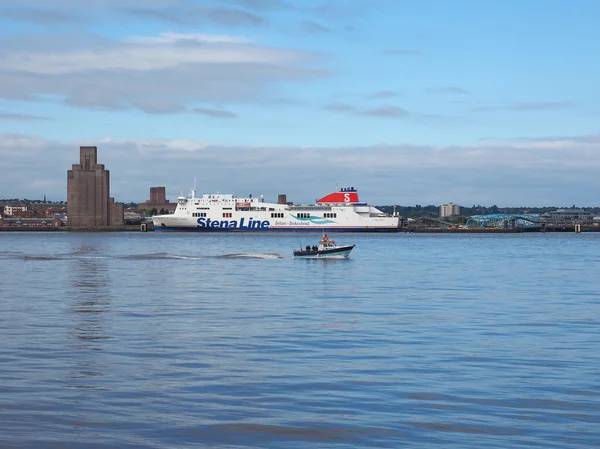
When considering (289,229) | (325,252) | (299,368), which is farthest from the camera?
(289,229)

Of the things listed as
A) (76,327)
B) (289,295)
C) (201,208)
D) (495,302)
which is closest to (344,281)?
(289,295)

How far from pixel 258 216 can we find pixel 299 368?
530 ft

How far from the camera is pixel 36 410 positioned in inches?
632

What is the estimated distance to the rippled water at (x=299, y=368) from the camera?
14.8m

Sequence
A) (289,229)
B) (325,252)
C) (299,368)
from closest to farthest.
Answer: (299,368), (325,252), (289,229)

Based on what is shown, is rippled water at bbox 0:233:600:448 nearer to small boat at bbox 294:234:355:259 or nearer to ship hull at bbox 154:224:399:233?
small boat at bbox 294:234:355:259

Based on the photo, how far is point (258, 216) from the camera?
18200 centimetres

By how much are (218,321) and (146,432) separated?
52.4 feet

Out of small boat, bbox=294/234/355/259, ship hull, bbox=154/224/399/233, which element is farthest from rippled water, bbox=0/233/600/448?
ship hull, bbox=154/224/399/233

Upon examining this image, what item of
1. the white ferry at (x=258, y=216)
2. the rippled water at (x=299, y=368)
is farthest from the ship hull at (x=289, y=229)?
the rippled water at (x=299, y=368)

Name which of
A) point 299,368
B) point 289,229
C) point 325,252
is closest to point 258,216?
point 289,229

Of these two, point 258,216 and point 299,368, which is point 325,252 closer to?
point 299,368

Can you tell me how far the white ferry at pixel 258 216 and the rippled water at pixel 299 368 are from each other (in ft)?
445

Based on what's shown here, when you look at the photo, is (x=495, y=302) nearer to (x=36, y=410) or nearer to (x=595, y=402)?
(x=595, y=402)
